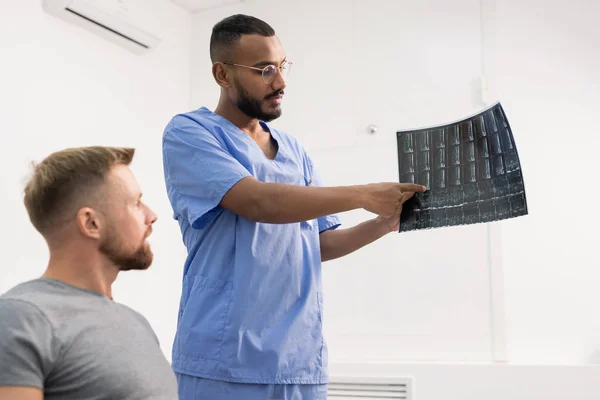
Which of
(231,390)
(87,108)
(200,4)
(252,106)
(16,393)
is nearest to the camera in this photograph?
(16,393)

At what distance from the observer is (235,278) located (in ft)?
4.47

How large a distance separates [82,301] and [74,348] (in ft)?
0.31

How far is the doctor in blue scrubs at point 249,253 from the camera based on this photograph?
1.33 meters

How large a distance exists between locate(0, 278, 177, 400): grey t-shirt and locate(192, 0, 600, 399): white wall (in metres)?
1.82

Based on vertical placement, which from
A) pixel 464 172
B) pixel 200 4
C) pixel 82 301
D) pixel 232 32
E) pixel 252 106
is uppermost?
pixel 200 4

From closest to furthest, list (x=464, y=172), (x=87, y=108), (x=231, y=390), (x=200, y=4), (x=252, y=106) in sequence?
1. (x=231, y=390)
2. (x=464, y=172)
3. (x=252, y=106)
4. (x=87, y=108)
5. (x=200, y=4)

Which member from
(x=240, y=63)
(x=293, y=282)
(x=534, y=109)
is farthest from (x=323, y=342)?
(x=534, y=109)

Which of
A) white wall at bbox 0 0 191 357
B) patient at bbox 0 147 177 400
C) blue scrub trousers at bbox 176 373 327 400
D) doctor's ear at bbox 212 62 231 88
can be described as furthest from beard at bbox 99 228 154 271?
white wall at bbox 0 0 191 357

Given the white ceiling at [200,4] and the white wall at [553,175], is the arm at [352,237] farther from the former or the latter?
the white ceiling at [200,4]

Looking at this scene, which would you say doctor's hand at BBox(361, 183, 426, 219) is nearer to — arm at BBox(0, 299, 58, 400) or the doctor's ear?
the doctor's ear

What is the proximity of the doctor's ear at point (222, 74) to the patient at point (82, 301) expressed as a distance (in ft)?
1.48

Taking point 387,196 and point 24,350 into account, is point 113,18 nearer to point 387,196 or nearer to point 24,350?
point 387,196

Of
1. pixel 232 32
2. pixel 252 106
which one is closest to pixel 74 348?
pixel 252 106

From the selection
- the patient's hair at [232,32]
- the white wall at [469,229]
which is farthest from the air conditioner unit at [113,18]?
the patient's hair at [232,32]
